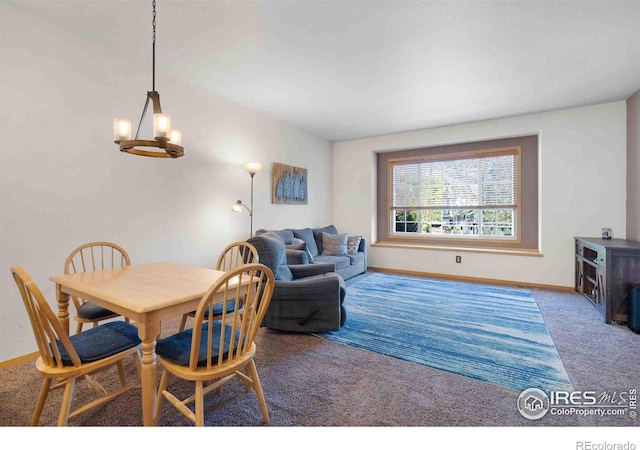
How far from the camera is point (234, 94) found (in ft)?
12.2

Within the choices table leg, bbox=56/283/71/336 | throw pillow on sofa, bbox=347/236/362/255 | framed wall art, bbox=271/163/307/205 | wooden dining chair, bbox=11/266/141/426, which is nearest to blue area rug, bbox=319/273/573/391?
throw pillow on sofa, bbox=347/236/362/255

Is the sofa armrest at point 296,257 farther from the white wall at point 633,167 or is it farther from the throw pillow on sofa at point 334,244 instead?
the white wall at point 633,167

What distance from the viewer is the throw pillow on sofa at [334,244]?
5.01 meters

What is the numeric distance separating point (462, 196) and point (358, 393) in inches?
171

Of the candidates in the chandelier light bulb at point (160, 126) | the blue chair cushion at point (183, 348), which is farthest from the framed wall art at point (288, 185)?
the blue chair cushion at point (183, 348)

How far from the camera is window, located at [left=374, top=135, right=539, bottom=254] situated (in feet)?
15.5

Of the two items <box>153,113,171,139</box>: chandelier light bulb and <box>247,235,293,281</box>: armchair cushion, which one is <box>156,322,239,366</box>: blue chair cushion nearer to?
<box>247,235,293,281</box>: armchair cushion

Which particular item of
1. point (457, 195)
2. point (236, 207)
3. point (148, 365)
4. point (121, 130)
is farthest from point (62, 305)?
point (457, 195)

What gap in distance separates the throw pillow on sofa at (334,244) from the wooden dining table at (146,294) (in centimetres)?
310

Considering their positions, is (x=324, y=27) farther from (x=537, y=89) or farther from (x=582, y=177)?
(x=582, y=177)

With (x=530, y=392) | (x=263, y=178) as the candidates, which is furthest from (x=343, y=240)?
(x=530, y=392)

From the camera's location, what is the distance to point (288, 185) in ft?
16.1

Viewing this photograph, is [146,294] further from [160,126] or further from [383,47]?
[383,47]

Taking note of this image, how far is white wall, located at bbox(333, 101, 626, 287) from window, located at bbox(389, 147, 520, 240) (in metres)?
0.43
